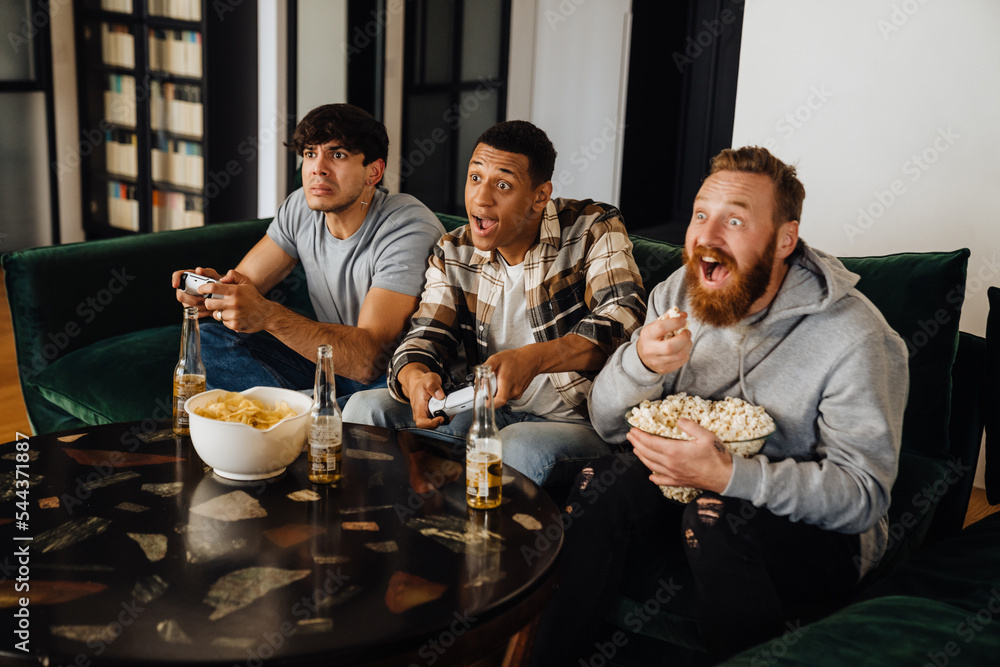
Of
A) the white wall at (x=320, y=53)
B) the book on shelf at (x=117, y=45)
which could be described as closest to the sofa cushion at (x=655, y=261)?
the white wall at (x=320, y=53)

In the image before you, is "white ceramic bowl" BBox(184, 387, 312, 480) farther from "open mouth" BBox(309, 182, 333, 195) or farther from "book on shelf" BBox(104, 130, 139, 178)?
"book on shelf" BBox(104, 130, 139, 178)

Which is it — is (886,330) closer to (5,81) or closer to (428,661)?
(428,661)

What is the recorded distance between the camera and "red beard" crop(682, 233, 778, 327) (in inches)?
65.2

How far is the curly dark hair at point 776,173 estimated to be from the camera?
5.45 feet

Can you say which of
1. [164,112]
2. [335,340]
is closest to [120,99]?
[164,112]

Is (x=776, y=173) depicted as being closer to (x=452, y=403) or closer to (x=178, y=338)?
A: (x=452, y=403)

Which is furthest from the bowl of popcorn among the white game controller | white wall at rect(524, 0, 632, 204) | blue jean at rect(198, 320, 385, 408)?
white wall at rect(524, 0, 632, 204)

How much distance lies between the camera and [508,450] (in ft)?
6.10

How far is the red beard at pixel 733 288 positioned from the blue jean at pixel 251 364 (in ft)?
3.01

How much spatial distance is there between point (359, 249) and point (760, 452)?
1191 millimetres

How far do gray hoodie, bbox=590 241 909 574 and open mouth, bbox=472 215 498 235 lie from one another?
0.42m

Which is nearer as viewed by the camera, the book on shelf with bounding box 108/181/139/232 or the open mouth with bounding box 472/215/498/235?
the open mouth with bounding box 472/215/498/235

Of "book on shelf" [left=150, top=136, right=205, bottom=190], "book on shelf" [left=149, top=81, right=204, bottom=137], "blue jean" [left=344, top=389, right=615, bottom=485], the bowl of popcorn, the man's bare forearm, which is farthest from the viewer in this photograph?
"book on shelf" [left=150, top=136, right=205, bottom=190]

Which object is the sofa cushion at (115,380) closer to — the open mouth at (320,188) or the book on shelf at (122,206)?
the open mouth at (320,188)
